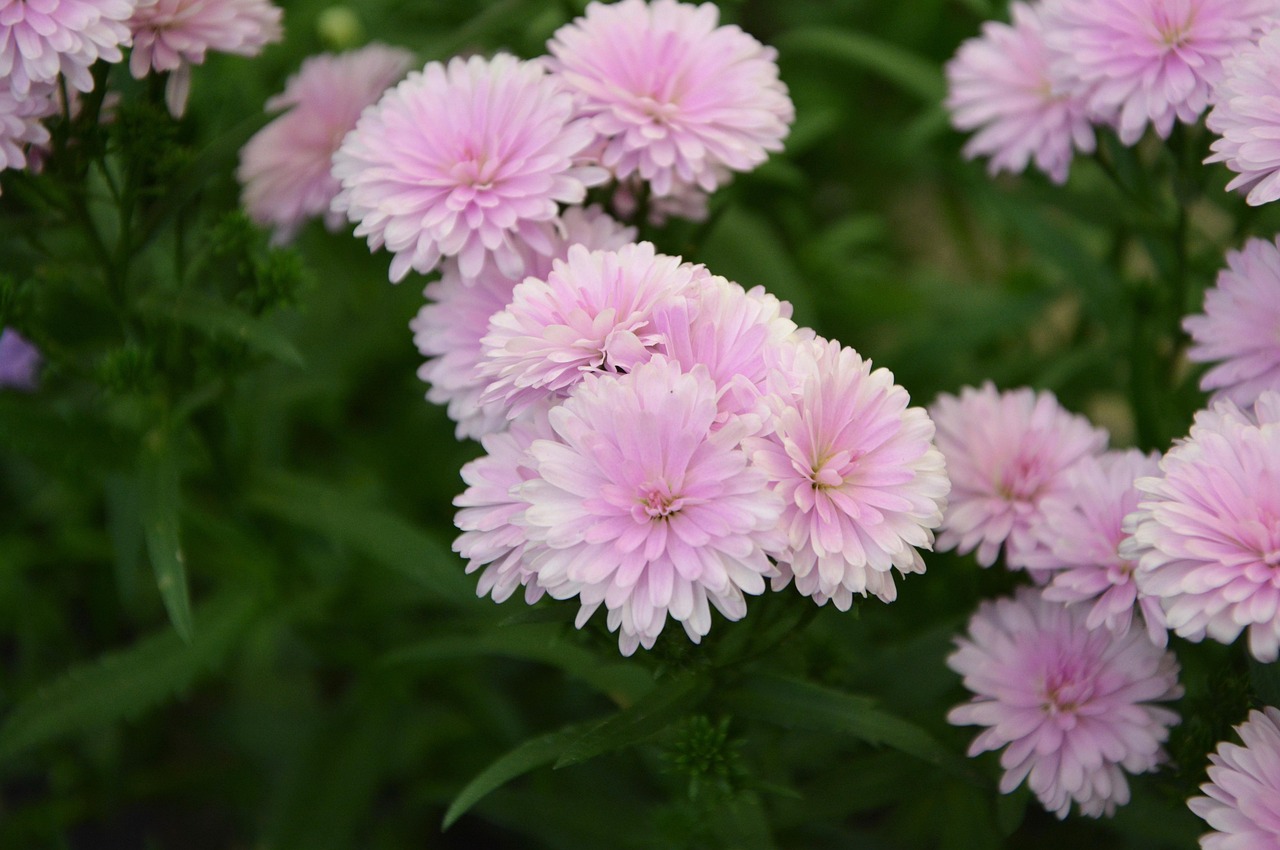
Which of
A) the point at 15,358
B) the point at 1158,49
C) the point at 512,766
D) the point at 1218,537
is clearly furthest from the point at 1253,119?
the point at 15,358

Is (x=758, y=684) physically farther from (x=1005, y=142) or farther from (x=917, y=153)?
(x=917, y=153)

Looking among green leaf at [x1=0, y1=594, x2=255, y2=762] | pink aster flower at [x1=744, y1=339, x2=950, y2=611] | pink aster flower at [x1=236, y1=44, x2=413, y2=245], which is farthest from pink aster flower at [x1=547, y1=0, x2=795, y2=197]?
green leaf at [x1=0, y1=594, x2=255, y2=762]

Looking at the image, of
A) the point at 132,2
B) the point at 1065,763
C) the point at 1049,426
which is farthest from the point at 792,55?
the point at 1065,763

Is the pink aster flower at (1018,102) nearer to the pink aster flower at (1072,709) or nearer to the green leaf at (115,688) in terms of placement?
the pink aster flower at (1072,709)

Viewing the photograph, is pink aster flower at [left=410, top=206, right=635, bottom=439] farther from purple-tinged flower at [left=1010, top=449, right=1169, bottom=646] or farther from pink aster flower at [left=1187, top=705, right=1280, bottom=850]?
pink aster flower at [left=1187, top=705, right=1280, bottom=850]

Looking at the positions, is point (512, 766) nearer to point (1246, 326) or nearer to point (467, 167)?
point (467, 167)
